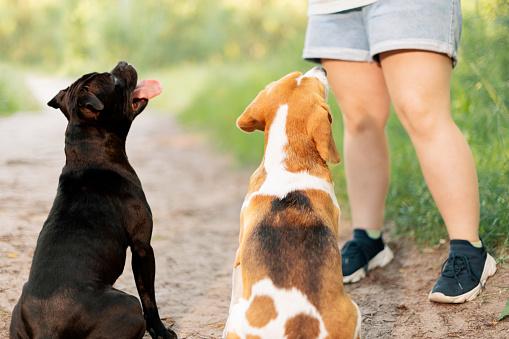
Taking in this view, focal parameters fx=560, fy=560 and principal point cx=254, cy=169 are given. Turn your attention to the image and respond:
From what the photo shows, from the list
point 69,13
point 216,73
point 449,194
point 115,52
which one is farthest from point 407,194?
→ point 69,13

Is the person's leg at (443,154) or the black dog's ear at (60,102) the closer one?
the person's leg at (443,154)

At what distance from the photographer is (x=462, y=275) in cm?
331

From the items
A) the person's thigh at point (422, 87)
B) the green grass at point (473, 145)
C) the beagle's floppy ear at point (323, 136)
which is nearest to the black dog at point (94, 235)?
the beagle's floppy ear at point (323, 136)

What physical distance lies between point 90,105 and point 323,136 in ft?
Answer: 4.25

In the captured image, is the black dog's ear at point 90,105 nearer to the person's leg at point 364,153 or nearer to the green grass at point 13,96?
the person's leg at point 364,153

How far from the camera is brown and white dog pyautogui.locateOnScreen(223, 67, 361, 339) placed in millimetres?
2359

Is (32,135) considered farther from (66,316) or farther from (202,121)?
(66,316)

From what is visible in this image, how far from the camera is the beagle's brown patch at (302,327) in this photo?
7.55 ft

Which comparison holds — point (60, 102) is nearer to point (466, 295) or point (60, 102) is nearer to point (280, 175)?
point (280, 175)

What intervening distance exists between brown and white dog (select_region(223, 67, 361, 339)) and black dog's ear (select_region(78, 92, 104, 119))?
77 cm

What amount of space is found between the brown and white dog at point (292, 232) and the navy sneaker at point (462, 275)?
0.94m

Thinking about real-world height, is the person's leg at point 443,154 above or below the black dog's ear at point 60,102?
below

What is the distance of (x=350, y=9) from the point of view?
3.45 meters

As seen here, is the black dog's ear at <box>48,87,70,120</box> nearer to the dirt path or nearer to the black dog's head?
the black dog's head
